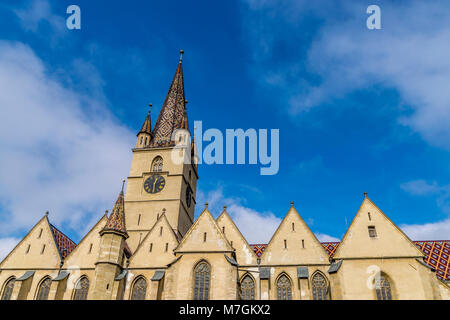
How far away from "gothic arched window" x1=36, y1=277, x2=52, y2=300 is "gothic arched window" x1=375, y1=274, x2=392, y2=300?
24.5 metres

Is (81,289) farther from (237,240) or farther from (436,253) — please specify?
(436,253)

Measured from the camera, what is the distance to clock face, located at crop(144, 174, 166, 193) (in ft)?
129

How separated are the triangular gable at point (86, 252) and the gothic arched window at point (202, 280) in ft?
31.8

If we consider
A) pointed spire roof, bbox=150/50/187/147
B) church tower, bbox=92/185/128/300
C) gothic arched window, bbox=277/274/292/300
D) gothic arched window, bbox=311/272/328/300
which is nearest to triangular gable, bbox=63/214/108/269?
church tower, bbox=92/185/128/300

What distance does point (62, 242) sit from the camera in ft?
109

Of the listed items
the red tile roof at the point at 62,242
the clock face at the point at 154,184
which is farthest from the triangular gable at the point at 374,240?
the red tile roof at the point at 62,242

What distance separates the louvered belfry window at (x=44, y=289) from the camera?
2931 centimetres

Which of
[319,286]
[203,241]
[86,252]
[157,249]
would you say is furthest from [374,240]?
[86,252]

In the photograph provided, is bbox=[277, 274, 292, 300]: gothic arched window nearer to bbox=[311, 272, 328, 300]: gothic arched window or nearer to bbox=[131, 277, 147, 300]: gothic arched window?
bbox=[311, 272, 328, 300]: gothic arched window

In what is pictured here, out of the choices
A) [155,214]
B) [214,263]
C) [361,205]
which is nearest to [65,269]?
[155,214]

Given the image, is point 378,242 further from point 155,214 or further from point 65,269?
point 65,269
